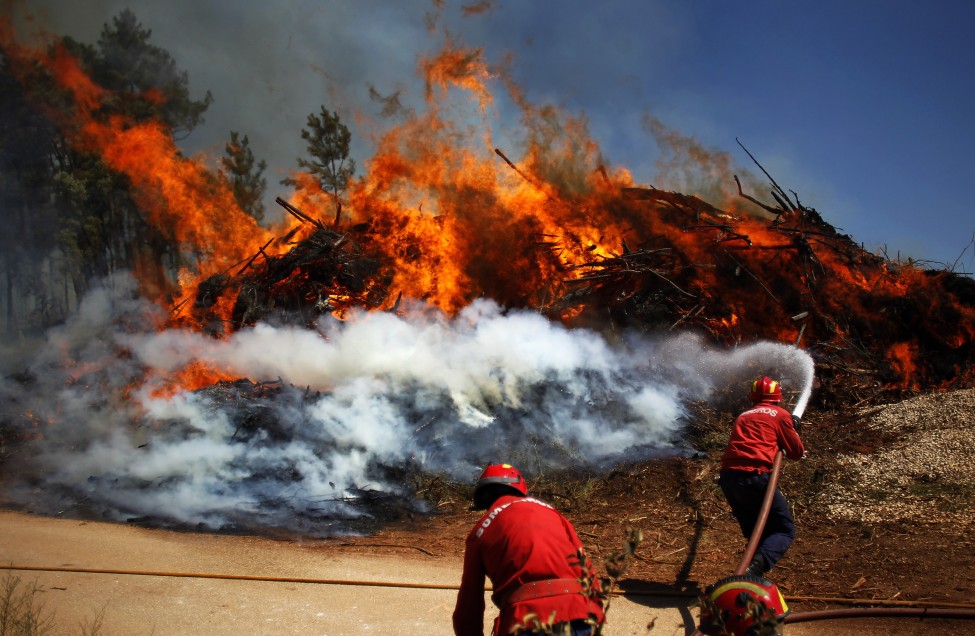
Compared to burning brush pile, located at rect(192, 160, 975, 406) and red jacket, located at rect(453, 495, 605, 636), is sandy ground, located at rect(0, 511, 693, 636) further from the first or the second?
burning brush pile, located at rect(192, 160, 975, 406)

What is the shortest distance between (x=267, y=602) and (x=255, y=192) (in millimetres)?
26038

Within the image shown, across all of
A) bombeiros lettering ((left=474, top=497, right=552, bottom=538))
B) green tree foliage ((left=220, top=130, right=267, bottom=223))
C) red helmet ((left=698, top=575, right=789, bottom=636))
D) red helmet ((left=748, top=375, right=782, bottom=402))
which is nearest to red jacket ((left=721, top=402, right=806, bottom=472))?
red helmet ((left=748, top=375, right=782, bottom=402))

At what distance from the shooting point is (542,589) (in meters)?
3.00

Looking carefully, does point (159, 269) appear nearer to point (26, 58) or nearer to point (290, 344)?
point (26, 58)

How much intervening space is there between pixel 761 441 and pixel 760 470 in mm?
262

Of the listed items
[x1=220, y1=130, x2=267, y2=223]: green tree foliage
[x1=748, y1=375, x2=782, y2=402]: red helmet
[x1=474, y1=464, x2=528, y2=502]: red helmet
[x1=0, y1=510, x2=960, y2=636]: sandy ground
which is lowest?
[x1=0, y1=510, x2=960, y2=636]: sandy ground

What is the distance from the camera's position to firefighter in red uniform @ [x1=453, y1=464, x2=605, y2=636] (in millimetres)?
2973

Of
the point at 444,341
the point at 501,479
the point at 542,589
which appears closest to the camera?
the point at 542,589

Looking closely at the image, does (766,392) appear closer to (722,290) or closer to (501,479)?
(501,479)

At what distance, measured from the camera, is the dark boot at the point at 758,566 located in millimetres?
5148

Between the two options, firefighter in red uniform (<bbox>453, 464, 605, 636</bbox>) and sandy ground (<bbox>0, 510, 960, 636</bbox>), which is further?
sandy ground (<bbox>0, 510, 960, 636</bbox>)

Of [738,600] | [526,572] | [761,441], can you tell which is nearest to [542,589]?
[526,572]

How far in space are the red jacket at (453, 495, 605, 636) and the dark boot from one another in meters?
2.56

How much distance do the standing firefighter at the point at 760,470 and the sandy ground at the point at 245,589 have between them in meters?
0.73
